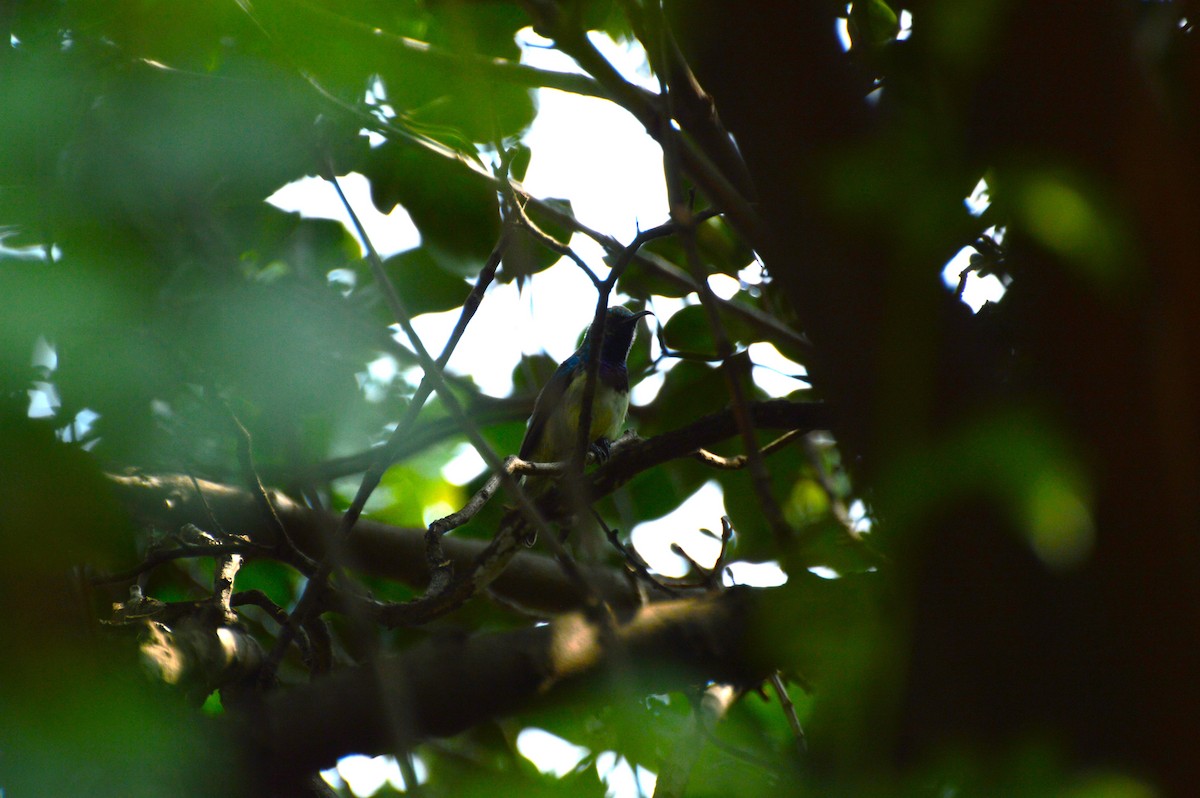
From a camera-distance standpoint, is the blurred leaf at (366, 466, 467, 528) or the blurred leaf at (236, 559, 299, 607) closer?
the blurred leaf at (236, 559, 299, 607)

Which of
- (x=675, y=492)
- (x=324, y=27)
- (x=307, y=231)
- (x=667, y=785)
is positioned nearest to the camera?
(x=667, y=785)

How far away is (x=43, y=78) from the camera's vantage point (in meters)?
2.52

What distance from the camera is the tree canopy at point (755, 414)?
111 cm

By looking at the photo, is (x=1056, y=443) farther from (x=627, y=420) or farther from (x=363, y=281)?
(x=627, y=420)

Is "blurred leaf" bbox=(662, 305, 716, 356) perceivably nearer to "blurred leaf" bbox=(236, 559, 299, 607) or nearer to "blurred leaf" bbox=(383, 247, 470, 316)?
"blurred leaf" bbox=(383, 247, 470, 316)

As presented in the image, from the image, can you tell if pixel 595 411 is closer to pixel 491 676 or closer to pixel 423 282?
pixel 423 282

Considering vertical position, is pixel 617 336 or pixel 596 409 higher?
pixel 617 336

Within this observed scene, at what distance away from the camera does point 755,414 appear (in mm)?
2828

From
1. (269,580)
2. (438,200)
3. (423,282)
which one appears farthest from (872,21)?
(269,580)

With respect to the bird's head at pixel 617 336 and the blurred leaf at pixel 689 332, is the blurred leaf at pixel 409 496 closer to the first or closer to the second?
the blurred leaf at pixel 689 332

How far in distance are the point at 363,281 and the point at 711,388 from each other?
5.65ft

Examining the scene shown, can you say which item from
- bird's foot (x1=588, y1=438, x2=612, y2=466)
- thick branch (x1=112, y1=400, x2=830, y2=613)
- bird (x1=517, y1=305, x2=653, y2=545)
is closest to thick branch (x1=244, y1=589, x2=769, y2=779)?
thick branch (x1=112, y1=400, x2=830, y2=613)

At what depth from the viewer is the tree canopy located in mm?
1109

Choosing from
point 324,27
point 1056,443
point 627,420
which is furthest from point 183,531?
point 627,420
